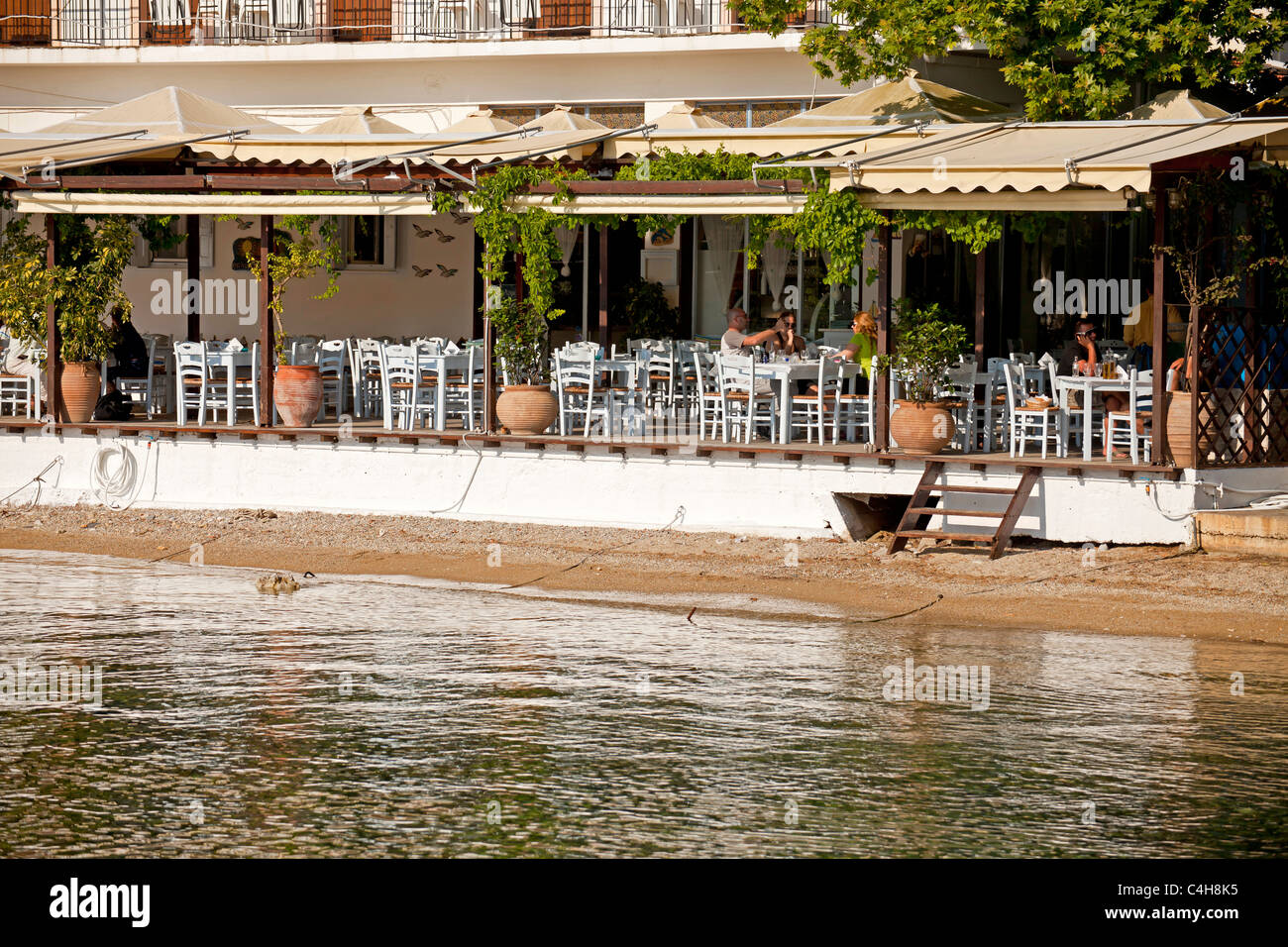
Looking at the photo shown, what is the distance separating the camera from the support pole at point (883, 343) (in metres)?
15.6

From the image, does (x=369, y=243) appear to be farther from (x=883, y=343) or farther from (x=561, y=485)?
(x=883, y=343)

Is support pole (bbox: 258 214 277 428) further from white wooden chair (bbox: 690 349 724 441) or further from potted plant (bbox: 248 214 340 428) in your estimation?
white wooden chair (bbox: 690 349 724 441)

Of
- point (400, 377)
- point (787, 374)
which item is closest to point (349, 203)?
point (400, 377)

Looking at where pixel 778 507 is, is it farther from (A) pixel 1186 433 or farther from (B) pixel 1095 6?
(B) pixel 1095 6

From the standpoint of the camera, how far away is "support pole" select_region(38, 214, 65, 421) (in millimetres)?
18172

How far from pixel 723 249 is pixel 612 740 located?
47.4 ft

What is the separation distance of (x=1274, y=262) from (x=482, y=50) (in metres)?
12.9

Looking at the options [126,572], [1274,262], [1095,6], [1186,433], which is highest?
[1095,6]

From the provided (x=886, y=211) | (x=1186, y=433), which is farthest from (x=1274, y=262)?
(x=886, y=211)

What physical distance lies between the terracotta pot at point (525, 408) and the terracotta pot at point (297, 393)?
2002 mm

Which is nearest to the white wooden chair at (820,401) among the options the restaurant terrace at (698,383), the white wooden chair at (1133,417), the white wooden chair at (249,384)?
the restaurant terrace at (698,383)

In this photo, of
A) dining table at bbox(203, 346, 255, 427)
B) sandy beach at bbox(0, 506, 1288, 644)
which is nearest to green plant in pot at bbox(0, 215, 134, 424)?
dining table at bbox(203, 346, 255, 427)

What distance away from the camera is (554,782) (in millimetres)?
8469

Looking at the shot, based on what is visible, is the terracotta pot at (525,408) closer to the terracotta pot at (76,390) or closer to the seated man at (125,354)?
the terracotta pot at (76,390)
